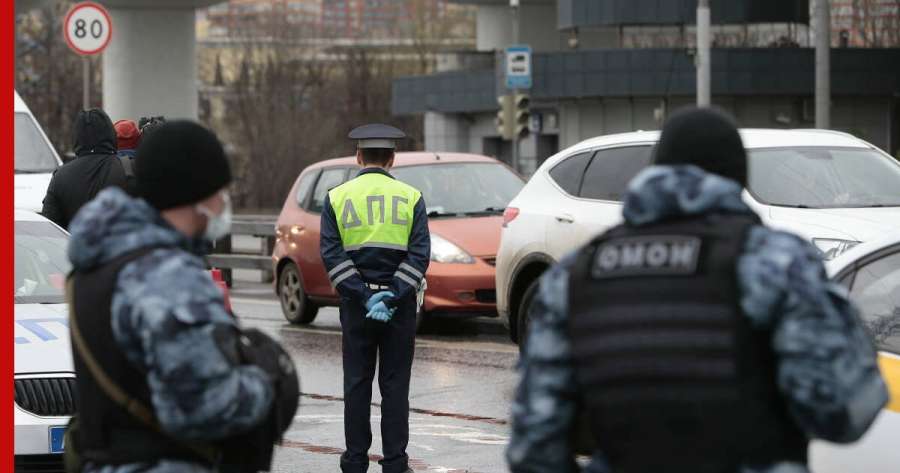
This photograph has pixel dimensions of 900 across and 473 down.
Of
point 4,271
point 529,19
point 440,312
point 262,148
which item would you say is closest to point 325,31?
point 262,148

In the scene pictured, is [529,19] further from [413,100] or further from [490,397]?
[490,397]

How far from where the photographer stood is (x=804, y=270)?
12.0 ft

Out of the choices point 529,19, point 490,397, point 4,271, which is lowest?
point 490,397

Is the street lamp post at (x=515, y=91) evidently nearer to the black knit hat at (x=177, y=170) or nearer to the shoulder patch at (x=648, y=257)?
the black knit hat at (x=177, y=170)

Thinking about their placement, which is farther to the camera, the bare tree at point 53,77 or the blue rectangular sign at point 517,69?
the bare tree at point 53,77

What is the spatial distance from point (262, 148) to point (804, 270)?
66815 millimetres

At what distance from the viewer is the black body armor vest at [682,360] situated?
12.0 feet

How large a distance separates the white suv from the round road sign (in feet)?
29.7

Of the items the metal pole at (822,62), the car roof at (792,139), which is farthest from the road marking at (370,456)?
the metal pole at (822,62)

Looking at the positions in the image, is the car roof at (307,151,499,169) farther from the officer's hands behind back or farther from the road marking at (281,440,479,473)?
the officer's hands behind back

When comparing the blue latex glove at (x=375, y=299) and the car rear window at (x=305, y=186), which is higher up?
the car rear window at (x=305, y=186)

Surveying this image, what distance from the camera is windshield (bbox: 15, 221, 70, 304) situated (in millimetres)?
8953

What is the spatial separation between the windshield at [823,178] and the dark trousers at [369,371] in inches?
154

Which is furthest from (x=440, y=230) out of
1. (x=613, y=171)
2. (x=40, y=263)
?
(x=40, y=263)
